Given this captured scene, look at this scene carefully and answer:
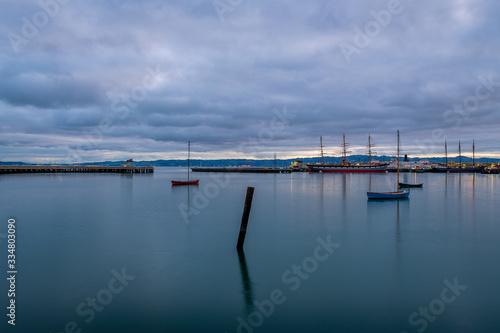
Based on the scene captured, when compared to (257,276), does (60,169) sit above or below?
above

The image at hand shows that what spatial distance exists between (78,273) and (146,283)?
341cm

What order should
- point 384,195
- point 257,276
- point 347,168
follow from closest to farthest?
point 257,276 < point 384,195 < point 347,168

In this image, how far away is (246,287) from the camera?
42.3 ft

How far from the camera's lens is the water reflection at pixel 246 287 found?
1124 cm

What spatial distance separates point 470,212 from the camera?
33156 millimetres

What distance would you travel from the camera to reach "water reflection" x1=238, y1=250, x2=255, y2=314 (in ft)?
36.9

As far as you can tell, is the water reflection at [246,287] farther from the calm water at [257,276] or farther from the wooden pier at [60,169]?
the wooden pier at [60,169]

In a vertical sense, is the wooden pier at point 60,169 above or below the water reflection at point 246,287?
above

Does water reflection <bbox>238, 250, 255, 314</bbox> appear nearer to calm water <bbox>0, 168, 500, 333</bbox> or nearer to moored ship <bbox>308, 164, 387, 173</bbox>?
calm water <bbox>0, 168, 500, 333</bbox>

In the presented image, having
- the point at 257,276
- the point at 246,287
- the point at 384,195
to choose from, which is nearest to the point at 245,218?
the point at 257,276

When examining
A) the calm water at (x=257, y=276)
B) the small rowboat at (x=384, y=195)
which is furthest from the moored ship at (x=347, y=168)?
the calm water at (x=257, y=276)

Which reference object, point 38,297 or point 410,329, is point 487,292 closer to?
point 410,329

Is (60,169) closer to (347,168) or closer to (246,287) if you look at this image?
(347,168)

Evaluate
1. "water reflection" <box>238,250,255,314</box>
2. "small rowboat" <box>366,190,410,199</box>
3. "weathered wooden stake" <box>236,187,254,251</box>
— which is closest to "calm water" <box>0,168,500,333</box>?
"water reflection" <box>238,250,255,314</box>
